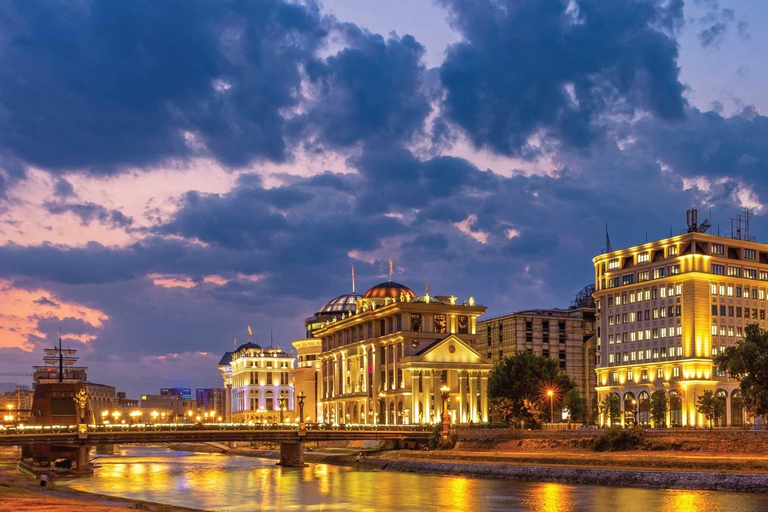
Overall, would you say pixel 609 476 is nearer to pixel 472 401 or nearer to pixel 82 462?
pixel 82 462

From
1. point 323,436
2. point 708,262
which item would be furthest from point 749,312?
point 323,436

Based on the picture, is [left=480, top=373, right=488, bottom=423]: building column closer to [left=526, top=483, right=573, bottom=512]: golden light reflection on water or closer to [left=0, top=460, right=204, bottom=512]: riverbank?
[left=526, top=483, right=573, bottom=512]: golden light reflection on water

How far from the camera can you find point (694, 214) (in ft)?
577

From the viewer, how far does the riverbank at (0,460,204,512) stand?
60188 mm

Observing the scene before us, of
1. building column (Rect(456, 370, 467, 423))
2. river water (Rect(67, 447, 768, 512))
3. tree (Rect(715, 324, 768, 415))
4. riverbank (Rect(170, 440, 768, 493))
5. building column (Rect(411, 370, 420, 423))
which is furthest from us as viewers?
building column (Rect(456, 370, 467, 423))

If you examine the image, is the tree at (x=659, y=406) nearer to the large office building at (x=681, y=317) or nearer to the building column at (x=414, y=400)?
the large office building at (x=681, y=317)

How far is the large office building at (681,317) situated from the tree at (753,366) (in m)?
43.6

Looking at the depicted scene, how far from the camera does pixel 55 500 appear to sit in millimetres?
68875

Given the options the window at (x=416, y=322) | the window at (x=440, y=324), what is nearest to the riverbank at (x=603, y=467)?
the window at (x=416, y=322)

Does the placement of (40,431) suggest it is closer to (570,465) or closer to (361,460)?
(361,460)

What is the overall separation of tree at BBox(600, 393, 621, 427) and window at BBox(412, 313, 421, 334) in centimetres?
4112

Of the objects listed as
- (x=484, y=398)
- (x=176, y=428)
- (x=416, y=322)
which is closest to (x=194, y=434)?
(x=176, y=428)

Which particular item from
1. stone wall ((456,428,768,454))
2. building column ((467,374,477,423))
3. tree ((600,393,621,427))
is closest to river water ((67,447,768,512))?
stone wall ((456,428,768,454))

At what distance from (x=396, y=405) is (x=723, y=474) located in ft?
354
